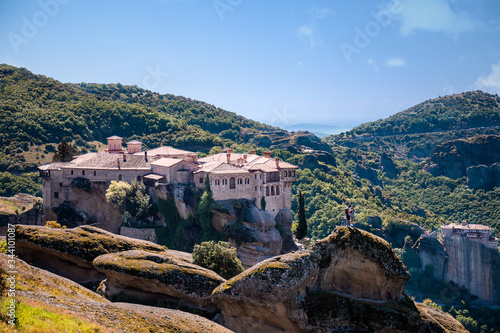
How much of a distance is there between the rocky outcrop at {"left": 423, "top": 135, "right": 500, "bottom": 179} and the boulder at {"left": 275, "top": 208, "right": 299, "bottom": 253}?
121466 mm

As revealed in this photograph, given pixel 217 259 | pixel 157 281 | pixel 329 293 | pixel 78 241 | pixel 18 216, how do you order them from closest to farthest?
1. pixel 329 293
2. pixel 157 281
3. pixel 78 241
4. pixel 217 259
5. pixel 18 216

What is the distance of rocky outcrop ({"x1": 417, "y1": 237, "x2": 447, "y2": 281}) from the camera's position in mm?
90875

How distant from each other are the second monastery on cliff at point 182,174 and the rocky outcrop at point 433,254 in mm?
47830

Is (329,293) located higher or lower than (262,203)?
lower

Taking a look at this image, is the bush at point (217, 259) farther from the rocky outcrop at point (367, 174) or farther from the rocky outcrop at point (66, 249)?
the rocky outcrop at point (367, 174)

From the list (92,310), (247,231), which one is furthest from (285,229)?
(92,310)

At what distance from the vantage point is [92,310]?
15.7 meters

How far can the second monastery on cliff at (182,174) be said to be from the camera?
52.9 metres

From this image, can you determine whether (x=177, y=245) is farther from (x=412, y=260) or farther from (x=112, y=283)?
(x=412, y=260)

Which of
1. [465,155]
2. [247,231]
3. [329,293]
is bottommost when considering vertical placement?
[247,231]

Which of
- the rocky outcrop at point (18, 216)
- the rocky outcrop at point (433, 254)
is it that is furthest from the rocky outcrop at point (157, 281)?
the rocky outcrop at point (433, 254)

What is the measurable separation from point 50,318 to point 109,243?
9.95 metres

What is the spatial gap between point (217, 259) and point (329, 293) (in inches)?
621

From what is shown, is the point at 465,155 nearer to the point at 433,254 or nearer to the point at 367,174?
the point at 367,174
